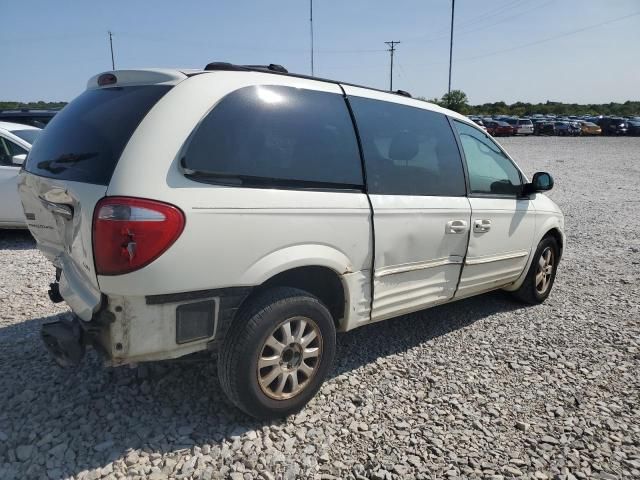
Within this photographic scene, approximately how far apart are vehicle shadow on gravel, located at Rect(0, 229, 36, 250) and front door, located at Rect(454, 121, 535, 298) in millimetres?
5787

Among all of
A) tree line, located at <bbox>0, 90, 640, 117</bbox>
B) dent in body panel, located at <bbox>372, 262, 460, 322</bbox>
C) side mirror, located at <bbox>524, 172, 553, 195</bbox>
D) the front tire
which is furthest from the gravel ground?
tree line, located at <bbox>0, 90, 640, 117</bbox>

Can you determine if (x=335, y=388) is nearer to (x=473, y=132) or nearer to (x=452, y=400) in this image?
(x=452, y=400)

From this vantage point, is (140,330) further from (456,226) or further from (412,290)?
(456,226)

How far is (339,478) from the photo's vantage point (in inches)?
94.7

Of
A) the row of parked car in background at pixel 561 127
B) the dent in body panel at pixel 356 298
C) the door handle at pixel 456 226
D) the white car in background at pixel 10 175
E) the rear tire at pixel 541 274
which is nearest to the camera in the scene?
the dent in body panel at pixel 356 298

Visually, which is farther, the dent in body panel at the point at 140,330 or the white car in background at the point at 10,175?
the white car in background at the point at 10,175

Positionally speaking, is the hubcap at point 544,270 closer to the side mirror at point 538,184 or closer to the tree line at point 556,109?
the side mirror at point 538,184

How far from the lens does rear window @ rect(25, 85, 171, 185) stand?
7.72ft

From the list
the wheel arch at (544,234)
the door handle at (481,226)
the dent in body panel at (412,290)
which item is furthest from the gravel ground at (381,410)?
the door handle at (481,226)

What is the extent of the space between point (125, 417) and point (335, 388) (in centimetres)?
128

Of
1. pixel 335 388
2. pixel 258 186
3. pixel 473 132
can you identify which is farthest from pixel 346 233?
pixel 473 132

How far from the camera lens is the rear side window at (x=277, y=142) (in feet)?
7.88

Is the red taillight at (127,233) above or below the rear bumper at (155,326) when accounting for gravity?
above

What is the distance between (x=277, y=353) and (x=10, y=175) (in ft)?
18.9
